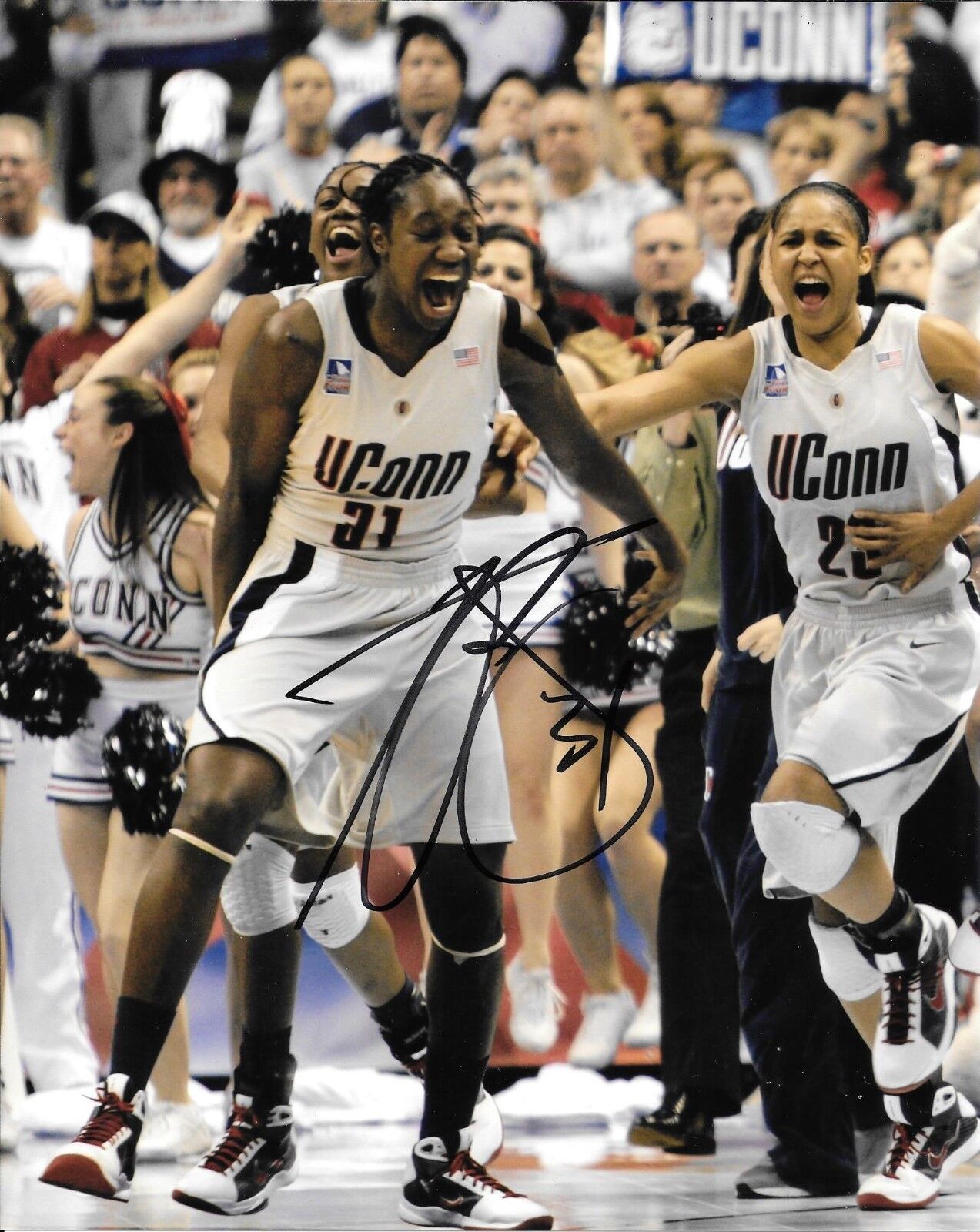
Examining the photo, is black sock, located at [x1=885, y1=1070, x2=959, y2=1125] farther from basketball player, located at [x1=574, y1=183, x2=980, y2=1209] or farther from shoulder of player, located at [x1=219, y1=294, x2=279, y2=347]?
shoulder of player, located at [x1=219, y1=294, x2=279, y2=347]

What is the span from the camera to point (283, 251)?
3.58 metres

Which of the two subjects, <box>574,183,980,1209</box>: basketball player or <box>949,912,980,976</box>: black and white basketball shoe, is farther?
<box>949,912,980,976</box>: black and white basketball shoe

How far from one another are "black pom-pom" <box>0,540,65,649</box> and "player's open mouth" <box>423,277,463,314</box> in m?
A: 1.10

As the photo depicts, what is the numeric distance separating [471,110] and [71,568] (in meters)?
1.35

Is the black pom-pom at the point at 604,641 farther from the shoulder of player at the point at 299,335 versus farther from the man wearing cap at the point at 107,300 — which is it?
the man wearing cap at the point at 107,300

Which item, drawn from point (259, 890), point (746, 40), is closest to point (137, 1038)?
point (259, 890)

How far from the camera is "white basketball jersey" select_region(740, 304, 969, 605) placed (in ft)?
11.1

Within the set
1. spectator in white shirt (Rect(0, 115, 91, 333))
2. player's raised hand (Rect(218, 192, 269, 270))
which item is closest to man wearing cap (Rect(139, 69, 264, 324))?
player's raised hand (Rect(218, 192, 269, 270))

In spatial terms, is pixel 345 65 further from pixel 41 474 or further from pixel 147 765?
pixel 147 765

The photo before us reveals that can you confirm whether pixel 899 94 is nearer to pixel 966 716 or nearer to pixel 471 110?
pixel 471 110

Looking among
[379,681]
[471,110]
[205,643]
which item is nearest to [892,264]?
A: [471,110]

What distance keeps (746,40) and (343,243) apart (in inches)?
41.8

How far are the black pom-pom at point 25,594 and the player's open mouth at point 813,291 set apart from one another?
174 centimetres

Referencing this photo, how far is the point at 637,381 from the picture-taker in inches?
141
